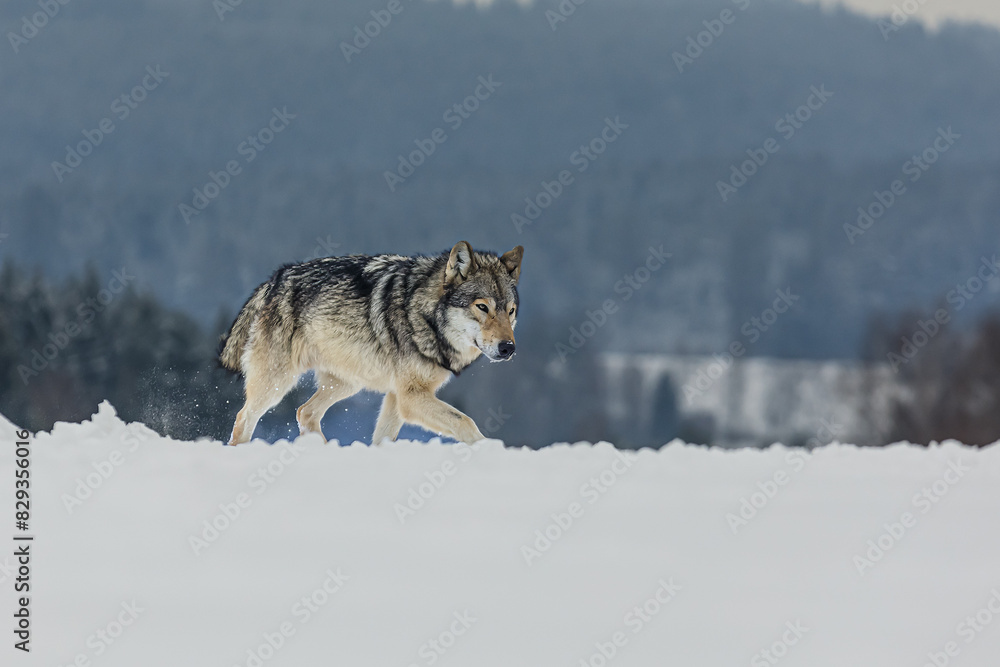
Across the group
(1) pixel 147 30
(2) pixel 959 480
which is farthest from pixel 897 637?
(1) pixel 147 30

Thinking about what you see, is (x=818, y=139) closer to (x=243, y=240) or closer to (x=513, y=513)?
(x=243, y=240)

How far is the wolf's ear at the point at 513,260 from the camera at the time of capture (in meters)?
6.73

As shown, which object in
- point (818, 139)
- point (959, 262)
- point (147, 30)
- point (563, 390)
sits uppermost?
point (147, 30)

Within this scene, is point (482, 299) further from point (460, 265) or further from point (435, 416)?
point (435, 416)

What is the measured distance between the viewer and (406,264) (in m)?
7.04

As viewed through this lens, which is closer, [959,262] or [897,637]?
[897,637]

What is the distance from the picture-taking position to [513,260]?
6750mm

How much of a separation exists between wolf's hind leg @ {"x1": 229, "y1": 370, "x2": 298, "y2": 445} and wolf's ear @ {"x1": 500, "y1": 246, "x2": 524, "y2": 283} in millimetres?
1912

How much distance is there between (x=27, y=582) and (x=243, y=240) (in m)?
90.7

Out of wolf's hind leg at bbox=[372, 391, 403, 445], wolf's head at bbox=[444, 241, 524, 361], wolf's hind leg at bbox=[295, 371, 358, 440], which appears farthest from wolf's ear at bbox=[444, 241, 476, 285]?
wolf's hind leg at bbox=[295, 371, 358, 440]

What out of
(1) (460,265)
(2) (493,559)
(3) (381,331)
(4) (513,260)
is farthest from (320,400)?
(2) (493,559)

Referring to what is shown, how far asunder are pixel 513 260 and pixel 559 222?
318 feet

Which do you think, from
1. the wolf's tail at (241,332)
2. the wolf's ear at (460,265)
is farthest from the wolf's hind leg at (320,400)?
the wolf's ear at (460,265)

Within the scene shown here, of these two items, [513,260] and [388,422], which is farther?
[388,422]
